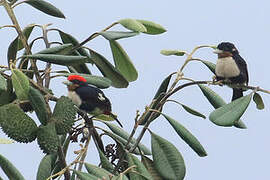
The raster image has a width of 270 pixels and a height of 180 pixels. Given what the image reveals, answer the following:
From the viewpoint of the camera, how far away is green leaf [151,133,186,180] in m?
1.72

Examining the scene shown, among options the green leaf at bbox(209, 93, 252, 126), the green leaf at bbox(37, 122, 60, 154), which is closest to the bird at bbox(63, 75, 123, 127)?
the green leaf at bbox(37, 122, 60, 154)

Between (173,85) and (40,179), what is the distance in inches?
18.9

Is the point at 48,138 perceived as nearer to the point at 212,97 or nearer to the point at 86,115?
the point at 86,115

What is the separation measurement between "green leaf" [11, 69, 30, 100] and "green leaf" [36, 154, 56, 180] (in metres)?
0.27

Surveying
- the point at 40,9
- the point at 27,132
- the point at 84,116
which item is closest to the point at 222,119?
the point at 84,116

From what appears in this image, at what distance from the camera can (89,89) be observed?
5.79 feet

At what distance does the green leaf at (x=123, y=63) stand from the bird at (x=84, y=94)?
6.3 inches

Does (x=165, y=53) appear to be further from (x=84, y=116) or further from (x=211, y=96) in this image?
(x=84, y=116)

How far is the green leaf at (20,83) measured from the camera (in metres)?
1.47

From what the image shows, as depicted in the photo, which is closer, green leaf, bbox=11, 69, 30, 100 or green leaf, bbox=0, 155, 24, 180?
green leaf, bbox=11, 69, 30, 100

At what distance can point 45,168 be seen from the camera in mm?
1662

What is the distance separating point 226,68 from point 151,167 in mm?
479

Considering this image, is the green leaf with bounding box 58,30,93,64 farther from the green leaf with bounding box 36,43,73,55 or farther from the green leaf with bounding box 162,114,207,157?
the green leaf with bounding box 162,114,207,157

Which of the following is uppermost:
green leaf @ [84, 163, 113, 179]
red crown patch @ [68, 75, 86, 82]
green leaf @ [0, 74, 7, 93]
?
green leaf @ [0, 74, 7, 93]
